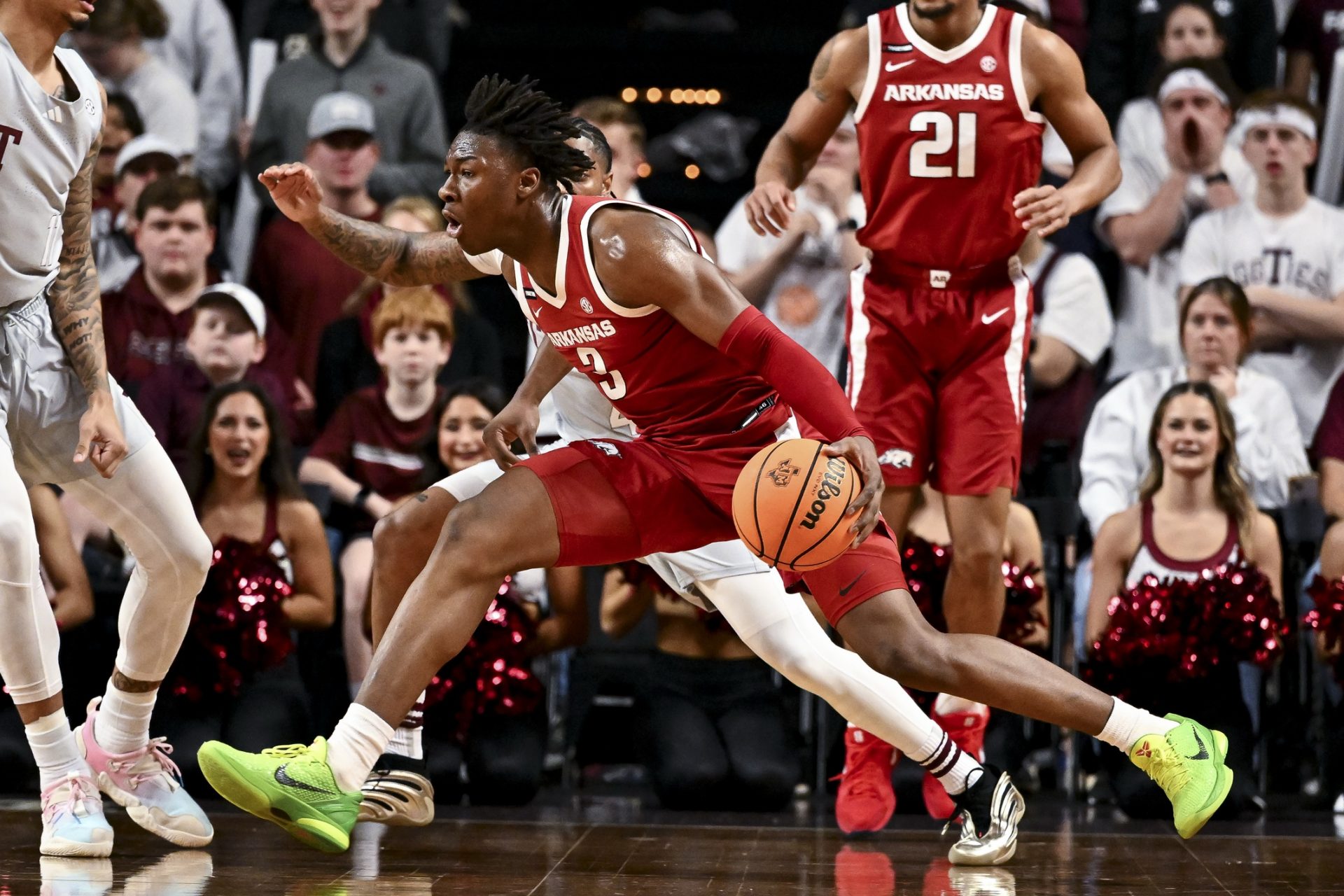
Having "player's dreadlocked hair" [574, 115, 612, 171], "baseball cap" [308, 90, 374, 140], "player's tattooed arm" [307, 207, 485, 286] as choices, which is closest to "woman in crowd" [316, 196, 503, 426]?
"baseball cap" [308, 90, 374, 140]

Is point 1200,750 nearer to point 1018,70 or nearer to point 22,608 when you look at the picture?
point 1018,70

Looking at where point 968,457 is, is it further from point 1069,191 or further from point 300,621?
point 300,621

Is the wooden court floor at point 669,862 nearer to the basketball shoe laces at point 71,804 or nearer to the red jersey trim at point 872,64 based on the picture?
the basketball shoe laces at point 71,804

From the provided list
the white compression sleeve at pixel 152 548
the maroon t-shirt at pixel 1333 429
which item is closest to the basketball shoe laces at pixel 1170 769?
the white compression sleeve at pixel 152 548

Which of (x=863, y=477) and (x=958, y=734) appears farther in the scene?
(x=958, y=734)

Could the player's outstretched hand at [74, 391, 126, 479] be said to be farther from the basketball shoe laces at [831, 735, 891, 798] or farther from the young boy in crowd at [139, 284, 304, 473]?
the young boy in crowd at [139, 284, 304, 473]

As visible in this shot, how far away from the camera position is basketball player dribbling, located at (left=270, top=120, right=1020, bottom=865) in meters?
4.45

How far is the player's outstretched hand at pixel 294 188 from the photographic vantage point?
420 centimetres

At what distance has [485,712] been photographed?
6031mm

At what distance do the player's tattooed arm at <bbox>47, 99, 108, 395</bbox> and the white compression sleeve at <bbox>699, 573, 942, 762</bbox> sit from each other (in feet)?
5.32

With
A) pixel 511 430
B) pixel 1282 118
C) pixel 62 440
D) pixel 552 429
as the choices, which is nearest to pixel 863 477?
pixel 511 430

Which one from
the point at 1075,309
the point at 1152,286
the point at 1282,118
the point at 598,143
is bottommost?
the point at 1075,309

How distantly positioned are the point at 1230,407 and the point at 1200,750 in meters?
2.67

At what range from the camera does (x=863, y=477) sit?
373 cm
